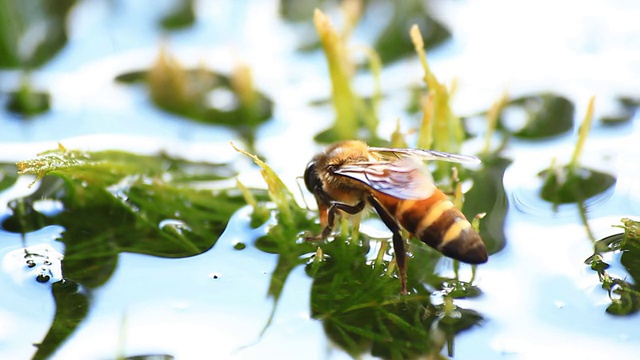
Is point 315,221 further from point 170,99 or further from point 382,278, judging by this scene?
point 170,99

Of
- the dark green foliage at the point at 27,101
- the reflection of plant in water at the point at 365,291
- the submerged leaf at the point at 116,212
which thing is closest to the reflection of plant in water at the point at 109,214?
the submerged leaf at the point at 116,212

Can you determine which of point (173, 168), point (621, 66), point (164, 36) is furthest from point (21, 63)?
point (621, 66)

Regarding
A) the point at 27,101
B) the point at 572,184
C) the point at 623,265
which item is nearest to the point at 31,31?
the point at 27,101

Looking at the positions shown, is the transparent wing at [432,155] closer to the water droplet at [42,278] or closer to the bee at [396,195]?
the bee at [396,195]

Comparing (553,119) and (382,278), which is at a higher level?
(553,119)

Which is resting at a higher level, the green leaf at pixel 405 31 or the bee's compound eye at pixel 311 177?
the green leaf at pixel 405 31

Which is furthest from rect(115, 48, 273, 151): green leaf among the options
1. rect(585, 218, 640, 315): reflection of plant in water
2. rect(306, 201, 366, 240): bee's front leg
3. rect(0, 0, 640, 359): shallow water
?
rect(585, 218, 640, 315): reflection of plant in water
